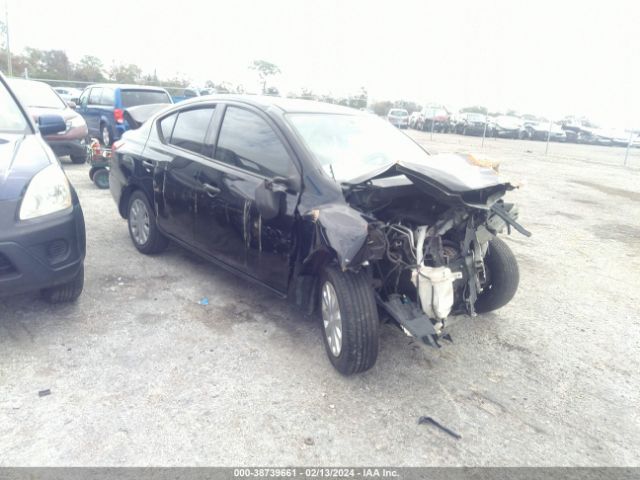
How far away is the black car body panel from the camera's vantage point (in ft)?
9.75

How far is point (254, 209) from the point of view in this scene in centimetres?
367

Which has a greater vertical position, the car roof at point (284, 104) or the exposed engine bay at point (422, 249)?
the car roof at point (284, 104)

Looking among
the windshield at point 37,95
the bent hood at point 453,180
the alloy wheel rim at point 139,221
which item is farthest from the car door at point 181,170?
the windshield at point 37,95

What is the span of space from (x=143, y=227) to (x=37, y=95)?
6733 millimetres

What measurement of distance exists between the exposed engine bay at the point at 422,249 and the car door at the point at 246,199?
1.98 feet

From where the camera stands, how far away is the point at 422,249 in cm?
308

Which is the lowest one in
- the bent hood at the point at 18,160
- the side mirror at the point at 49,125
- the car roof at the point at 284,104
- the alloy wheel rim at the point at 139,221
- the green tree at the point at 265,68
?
the alloy wheel rim at the point at 139,221

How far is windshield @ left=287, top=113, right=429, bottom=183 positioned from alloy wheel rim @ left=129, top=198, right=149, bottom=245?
80.6 inches

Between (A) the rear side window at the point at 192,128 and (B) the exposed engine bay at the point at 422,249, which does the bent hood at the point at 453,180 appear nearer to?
(B) the exposed engine bay at the point at 422,249

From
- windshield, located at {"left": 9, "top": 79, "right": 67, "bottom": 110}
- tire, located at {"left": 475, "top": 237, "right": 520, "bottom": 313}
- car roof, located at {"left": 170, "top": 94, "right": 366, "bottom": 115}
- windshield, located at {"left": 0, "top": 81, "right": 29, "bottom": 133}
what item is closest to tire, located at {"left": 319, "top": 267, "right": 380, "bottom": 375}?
tire, located at {"left": 475, "top": 237, "right": 520, "bottom": 313}

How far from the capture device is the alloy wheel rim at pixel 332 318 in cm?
315

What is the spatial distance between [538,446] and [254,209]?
2304mm

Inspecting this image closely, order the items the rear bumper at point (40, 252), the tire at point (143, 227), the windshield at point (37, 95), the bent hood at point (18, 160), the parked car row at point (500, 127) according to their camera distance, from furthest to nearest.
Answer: the parked car row at point (500, 127) → the windshield at point (37, 95) → the tire at point (143, 227) → the bent hood at point (18, 160) → the rear bumper at point (40, 252)

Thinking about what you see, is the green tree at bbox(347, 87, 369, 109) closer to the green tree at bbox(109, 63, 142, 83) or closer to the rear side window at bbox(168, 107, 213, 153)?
the green tree at bbox(109, 63, 142, 83)
